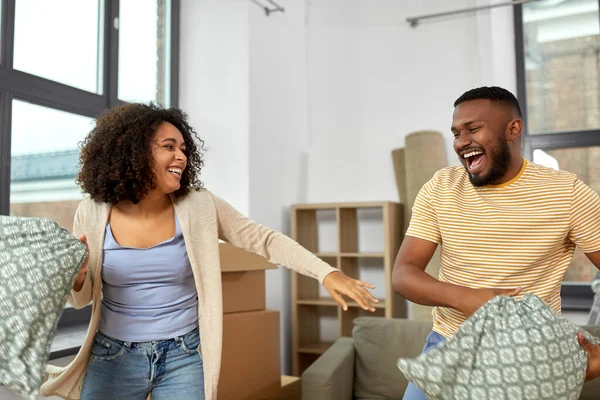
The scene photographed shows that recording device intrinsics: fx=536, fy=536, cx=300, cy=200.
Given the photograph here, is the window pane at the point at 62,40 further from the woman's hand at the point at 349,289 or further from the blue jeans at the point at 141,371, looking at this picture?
the woman's hand at the point at 349,289

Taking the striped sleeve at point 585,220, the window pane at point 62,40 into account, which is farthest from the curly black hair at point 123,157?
the window pane at point 62,40

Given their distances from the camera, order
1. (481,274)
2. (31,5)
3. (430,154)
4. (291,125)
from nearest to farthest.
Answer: (481,274), (31,5), (430,154), (291,125)

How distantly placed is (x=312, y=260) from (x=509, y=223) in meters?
0.54

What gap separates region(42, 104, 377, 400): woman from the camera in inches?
55.2

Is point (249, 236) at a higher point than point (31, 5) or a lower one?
lower

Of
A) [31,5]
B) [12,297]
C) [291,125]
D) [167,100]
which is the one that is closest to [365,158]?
[291,125]

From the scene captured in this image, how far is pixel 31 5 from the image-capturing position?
8.18ft

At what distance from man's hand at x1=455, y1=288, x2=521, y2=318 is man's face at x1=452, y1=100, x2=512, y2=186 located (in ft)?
0.83

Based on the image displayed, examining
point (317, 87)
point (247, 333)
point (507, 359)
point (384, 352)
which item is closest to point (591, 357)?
point (507, 359)

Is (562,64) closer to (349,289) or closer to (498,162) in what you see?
(498,162)

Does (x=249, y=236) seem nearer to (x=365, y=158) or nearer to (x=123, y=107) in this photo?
(x=123, y=107)

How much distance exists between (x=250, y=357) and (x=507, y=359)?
4.75 ft

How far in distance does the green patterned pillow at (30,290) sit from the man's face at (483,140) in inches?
36.2

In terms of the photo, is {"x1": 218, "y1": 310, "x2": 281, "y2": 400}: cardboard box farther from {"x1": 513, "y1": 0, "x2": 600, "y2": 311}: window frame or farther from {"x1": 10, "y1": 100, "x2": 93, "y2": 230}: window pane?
{"x1": 513, "y1": 0, "x2": 600, "y2": 311}: window frame
